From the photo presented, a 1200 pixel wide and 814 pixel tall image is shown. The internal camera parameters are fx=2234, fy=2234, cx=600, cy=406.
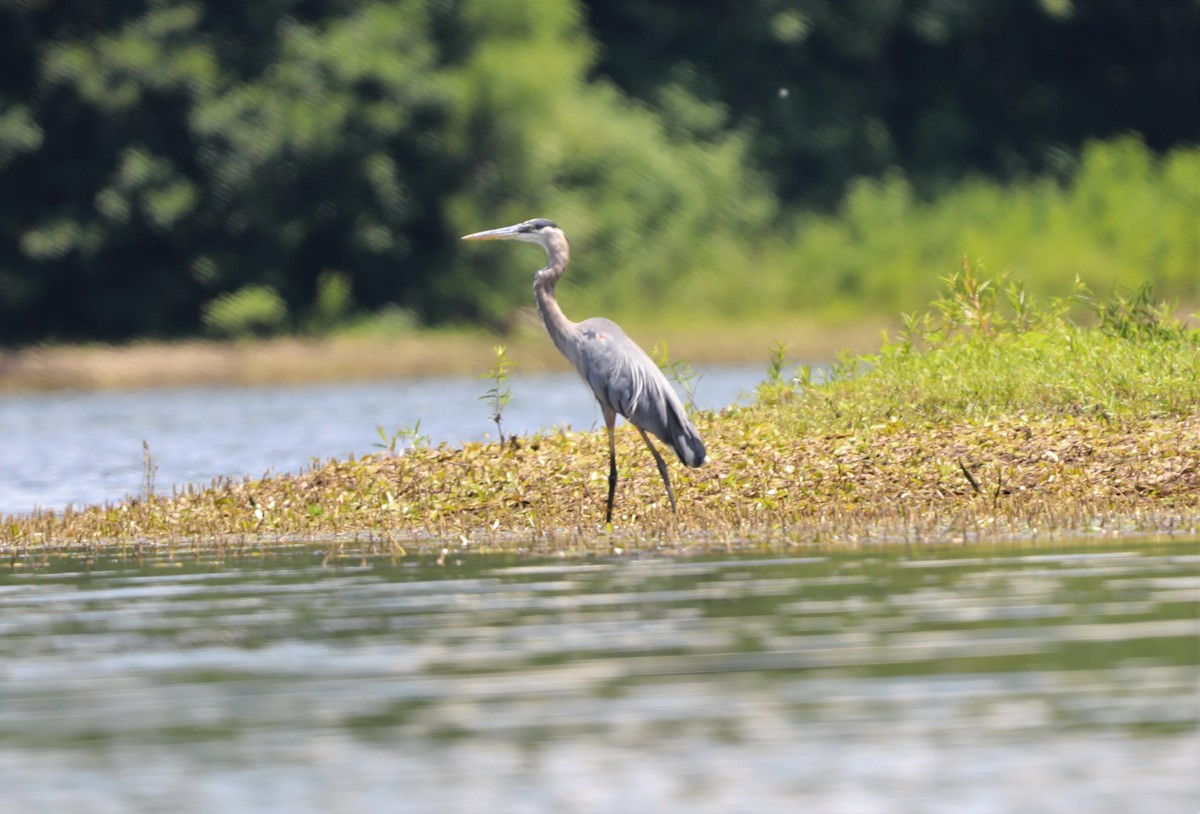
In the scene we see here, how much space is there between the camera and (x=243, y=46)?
112ft

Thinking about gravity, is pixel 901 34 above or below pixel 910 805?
above

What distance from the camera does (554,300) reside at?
13531 mm

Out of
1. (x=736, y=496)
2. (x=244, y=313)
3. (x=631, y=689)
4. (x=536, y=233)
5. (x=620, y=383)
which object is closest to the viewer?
(x=631, y=689)

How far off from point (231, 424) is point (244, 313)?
922 cm

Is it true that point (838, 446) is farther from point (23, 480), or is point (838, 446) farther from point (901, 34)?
point (901, 34)

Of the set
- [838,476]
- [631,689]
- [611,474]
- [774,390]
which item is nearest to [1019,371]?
[774,390]

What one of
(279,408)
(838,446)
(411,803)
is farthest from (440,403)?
(411,803)

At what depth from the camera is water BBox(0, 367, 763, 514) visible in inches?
727

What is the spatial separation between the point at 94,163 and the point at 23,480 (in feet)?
51.2

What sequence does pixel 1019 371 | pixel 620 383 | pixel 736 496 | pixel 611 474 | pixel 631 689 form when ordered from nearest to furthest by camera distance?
pixel 631 689 < pixel 611 474 < pixel 736 496 < pixel 620 383 < pixel 1019 371

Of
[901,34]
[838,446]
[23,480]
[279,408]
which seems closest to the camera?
[838,446]

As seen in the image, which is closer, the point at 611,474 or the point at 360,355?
the point at 611,474

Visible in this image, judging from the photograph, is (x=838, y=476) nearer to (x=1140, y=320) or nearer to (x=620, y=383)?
(x=620, y=383)

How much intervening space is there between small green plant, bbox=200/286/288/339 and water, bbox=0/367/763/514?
6.36 ft
